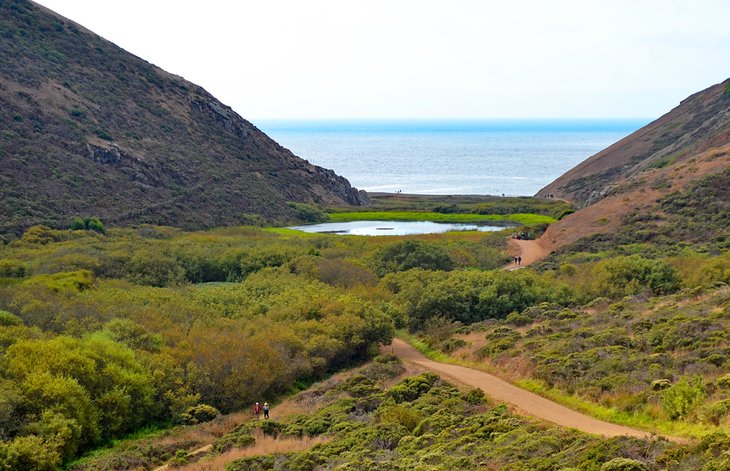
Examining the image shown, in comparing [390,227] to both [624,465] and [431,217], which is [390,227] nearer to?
[431,217]

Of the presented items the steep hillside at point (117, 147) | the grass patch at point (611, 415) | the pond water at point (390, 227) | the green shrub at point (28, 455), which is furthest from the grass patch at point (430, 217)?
the green shrub at point (28, 455)

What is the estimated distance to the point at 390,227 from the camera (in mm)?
78438

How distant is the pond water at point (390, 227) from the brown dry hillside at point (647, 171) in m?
12.2

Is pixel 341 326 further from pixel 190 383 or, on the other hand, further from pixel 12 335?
pixel 12 335

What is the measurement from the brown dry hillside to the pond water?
39.9 ft

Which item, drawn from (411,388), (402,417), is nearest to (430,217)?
(411,388)

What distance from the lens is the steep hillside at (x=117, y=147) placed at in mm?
69750

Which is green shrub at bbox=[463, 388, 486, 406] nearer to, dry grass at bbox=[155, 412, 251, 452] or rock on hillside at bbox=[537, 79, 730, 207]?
dry grass at bbox=[155, 412, 251, 452]

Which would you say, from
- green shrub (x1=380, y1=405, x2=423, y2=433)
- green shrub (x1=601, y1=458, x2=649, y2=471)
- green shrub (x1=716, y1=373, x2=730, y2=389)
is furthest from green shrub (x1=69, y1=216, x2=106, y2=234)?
green shrub (x1=601, y1=458, x2=649, y2=471)

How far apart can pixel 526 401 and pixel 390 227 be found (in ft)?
182

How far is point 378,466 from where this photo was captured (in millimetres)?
17188

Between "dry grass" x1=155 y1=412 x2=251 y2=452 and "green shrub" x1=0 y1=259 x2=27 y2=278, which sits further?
"green shrub" x1=0 y1=259 x2=27 y2=278

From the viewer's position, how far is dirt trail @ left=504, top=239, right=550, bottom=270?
5428 cm

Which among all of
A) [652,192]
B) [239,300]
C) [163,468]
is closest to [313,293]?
[239,300]
